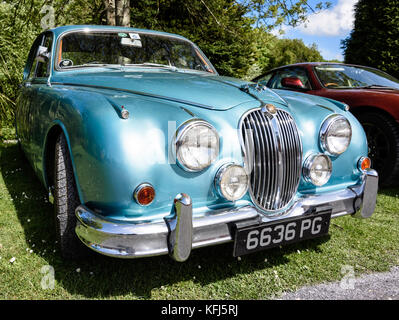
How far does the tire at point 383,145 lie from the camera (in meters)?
3.82

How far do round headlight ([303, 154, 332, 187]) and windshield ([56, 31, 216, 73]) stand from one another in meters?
1.57

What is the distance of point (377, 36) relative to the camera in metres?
9.48

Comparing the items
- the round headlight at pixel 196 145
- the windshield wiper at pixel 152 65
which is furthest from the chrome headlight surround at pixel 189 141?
the windshield wiper at pixel 152 65

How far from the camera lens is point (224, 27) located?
7.35 metres

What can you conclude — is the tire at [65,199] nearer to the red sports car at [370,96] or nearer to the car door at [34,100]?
the car door at [34,100]

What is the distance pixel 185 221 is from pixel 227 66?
881 centimetres

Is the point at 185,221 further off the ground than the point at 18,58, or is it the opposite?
the point at 18,58

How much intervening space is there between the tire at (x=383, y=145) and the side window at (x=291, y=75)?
40.3 inches

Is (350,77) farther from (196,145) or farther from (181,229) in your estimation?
(181,229)

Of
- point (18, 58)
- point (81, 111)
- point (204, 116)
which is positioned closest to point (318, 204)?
point (204, 116)

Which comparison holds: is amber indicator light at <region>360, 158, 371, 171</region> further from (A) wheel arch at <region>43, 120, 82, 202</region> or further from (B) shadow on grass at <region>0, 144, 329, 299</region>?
(A) wheel arch at <region>43, 120, 82, 202</region>

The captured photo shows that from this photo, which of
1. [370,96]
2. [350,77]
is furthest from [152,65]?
[350,77]
